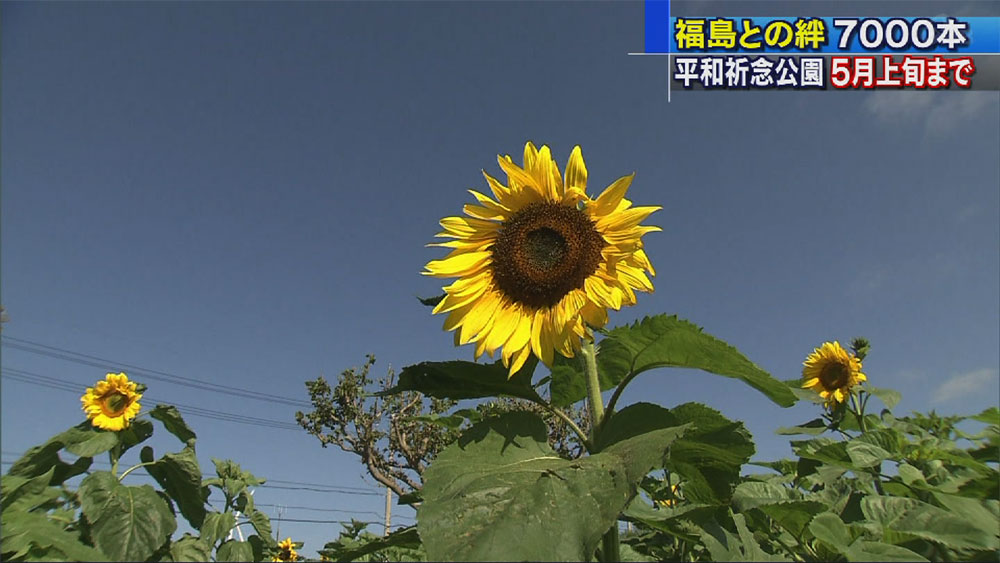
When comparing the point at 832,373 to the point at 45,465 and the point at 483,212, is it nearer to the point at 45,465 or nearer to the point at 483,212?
the point at 483,212

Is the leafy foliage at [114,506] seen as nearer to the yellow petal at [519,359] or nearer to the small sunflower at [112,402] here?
the small sunflower at [112,402]

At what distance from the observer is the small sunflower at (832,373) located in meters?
4.50

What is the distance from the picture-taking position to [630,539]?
1880 mm

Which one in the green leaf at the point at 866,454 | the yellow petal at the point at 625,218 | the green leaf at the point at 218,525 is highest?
the yellow petal at the point at 625,218

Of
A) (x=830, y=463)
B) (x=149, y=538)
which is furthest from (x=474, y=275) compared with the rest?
(x=149, y=538)

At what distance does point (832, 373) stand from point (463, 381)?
416 centimetres

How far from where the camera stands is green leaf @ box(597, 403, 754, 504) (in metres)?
1.29

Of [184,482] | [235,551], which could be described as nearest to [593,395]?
[184,482]

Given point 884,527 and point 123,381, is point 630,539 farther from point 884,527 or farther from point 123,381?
point 123,381

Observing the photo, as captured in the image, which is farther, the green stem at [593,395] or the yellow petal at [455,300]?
the yellow petal at [455,300]

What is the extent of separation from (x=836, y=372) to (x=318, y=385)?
26.2 meters

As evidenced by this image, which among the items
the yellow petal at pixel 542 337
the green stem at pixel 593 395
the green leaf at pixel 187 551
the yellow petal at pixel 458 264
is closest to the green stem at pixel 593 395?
the green stem at pixel 593 395

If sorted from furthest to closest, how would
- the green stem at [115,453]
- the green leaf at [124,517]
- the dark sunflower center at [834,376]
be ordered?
the dark sunflower center at [834,376] → the green stem at [115,453] → the green leaf at [124,517]

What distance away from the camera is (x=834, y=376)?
15.3ft
